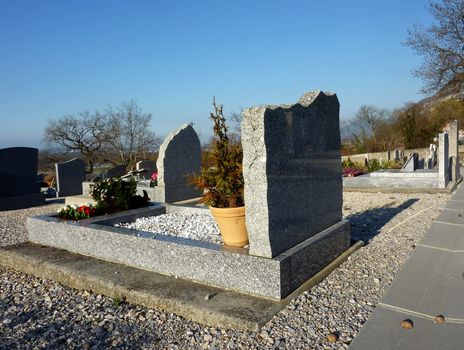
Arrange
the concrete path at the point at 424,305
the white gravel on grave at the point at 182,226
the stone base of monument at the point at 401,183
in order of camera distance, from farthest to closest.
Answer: the stone base of monument at the point at 401,183
the white gravel on grave at the point at 182,226
the concrete path at the point at 424,305

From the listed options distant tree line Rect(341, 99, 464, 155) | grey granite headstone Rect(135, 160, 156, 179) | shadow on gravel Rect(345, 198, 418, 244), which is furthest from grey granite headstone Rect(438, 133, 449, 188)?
distant tree line Rect(341, 99, 464, 155)

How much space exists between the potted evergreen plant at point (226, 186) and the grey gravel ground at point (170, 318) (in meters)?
0.96

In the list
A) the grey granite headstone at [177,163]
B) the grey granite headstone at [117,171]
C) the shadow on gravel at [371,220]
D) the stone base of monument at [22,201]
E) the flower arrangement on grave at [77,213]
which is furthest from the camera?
the grey granite headstone at [117,171]

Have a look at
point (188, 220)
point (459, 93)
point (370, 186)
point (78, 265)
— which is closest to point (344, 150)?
point (459, 93)

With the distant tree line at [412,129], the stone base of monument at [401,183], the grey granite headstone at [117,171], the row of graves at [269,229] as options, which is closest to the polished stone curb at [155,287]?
the row of graves at [269,229]

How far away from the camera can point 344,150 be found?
25984mm

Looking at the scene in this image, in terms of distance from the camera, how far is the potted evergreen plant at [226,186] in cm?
388

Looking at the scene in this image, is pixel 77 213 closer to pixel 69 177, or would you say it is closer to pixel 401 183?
pixel 401 183

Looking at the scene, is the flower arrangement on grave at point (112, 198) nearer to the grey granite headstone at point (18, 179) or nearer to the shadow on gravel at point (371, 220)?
the shadow on gravel at point (371, 220)

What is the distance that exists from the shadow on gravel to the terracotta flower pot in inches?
78.3

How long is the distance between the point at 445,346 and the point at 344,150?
24.5 metres

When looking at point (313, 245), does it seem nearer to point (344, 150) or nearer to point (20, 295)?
point (20, 295)

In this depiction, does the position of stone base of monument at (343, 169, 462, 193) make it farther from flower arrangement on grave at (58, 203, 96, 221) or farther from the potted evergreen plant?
flower arrangement on grave at (58, 203, 96, 221)

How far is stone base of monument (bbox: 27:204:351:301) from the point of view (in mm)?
3340
